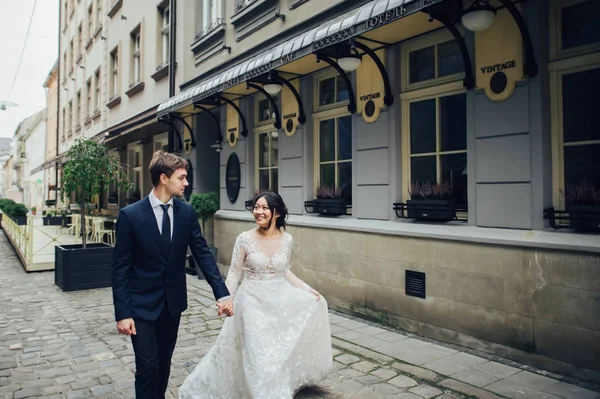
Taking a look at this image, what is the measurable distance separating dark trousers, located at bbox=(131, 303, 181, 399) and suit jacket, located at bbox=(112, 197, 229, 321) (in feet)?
0.27

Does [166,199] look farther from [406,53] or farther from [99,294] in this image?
[99,294]

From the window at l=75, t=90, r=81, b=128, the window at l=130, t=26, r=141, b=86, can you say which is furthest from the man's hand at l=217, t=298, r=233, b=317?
the window at l=75, t=90, r=81, b=128

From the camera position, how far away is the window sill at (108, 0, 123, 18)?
54.4 feet

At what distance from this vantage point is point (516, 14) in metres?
4.38

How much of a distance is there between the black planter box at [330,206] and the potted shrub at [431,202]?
4.44 ft

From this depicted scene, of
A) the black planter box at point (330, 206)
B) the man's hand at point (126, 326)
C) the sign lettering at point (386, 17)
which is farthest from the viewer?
the black planter box at point (330, 206)

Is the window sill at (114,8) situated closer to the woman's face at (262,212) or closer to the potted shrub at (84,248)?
the potted shrub at (84,248)

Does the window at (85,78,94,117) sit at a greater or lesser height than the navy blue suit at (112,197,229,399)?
greater

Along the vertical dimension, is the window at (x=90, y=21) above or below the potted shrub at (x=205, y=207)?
above

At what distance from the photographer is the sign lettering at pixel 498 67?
4.70 m

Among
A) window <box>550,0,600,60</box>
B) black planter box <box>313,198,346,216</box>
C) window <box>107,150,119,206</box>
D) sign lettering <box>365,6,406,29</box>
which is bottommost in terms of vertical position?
black planter box <box>313,198,346,216</box>

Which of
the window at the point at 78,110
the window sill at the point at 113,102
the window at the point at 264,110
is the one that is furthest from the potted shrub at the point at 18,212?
the window at the point at 264,110

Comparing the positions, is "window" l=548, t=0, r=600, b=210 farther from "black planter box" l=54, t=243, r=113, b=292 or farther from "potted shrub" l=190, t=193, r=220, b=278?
"black planter box" l=54, t=243, r=113, b=292

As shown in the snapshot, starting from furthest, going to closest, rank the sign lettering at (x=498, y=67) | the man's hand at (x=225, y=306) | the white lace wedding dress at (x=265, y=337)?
1. the sign lettering at (x=498, y=67)
2. the white lace wedding dress at (x=265, y=337)
3. the man's hand at (x=225, y=306)
